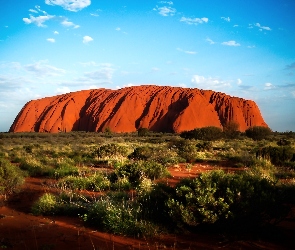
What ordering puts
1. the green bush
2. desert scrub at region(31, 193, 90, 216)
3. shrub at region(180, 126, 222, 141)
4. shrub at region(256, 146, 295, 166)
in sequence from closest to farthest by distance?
the green bush, desert scrub at region(31, 193, 90, 216), shrub at region(256, 146, 295, 166), shrub at region(180, 126, 222, 141)

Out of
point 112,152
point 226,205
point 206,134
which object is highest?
point 206,134

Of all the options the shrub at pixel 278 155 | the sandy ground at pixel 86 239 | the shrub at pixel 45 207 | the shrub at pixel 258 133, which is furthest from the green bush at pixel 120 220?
the shrub at pixel 258 133

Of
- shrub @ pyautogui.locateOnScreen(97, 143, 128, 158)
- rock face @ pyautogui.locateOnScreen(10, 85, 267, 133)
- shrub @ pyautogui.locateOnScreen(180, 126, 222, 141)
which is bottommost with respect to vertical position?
shrub @ pyautogui.locateOnScreen(97, 143, 128, 158)

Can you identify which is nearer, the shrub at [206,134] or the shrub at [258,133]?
the shrub at [206,134]

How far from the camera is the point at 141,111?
8550 cm

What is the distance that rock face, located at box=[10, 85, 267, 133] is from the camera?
79.7m

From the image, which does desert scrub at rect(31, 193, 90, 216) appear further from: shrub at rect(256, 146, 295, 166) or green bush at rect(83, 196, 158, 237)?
shrub at rect(256, 146, 295, 166)

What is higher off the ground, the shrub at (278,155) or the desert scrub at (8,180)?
the shrub at (278,155)

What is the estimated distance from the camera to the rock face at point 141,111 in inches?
3137

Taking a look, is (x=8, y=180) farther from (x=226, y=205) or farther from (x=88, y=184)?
(x=226, y=205)

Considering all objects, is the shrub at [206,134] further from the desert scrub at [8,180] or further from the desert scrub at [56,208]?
the desert scrub at [56,208]

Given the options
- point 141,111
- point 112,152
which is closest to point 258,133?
point 112,152

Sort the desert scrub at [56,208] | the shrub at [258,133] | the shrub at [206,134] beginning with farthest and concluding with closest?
the shrub at [258,133] → the shrub at [206,134] → the desert scrub at [56,208]

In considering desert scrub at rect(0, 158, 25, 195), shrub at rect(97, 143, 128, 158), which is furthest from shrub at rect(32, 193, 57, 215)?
shrub at rect(97, 143, 128, 158)
